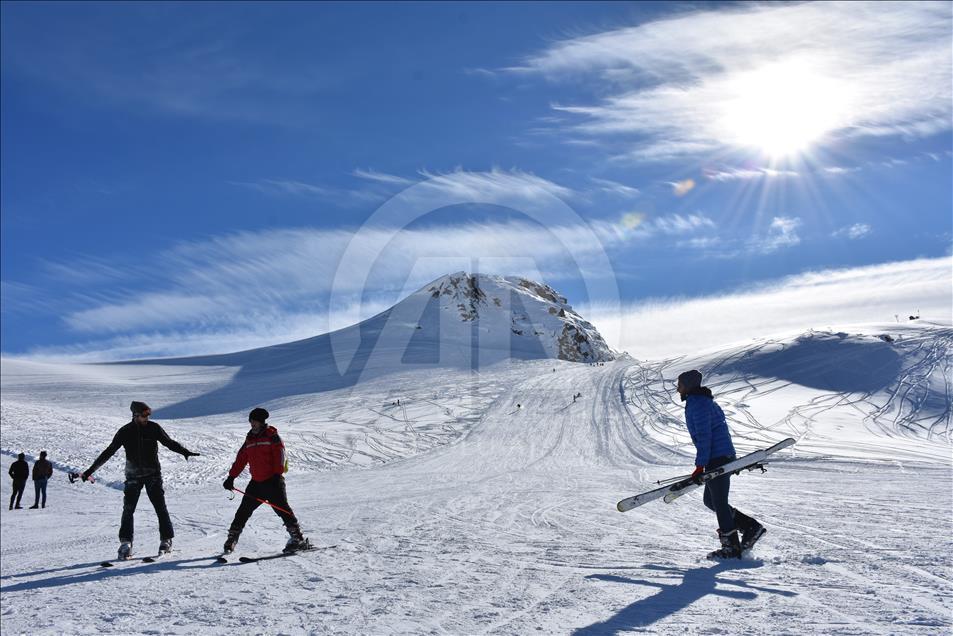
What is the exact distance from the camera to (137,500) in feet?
26.6

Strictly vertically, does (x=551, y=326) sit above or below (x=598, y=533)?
above

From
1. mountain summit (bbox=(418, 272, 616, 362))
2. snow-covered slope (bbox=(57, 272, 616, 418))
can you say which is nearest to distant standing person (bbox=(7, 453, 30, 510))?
snow-covered slope (bbox=(57, 272, 616, 418))

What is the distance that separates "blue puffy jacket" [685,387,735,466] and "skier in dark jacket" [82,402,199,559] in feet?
18.9

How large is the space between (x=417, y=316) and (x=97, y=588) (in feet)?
247

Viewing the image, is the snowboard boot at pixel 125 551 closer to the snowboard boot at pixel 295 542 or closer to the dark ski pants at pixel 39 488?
Answer: the snowboard boot at pixel 295 542

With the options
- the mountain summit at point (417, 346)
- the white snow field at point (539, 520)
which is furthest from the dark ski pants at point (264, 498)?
the mountain summit at point (417, 346)

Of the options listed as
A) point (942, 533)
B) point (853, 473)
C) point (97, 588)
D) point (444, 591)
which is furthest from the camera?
point (853, 473)

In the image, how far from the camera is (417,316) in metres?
81.6

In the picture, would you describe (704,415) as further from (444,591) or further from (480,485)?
(480,485)

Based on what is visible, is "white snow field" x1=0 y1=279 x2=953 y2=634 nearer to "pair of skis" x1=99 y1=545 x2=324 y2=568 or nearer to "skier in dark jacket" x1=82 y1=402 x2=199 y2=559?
"pair of skis" x1=99 y1=545 x2=324 y2=568

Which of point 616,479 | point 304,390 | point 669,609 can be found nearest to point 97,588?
point 669,609

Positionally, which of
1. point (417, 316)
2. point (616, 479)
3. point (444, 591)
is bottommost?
point (616, 479)

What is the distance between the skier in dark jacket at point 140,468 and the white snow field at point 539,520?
44 cm

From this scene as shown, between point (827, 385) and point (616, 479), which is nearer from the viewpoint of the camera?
point (616, 479)
